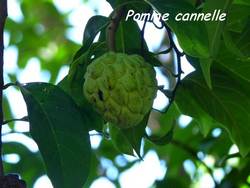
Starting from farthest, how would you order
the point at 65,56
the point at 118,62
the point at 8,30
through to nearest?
the point at 65,56 → the point at 8,30 → the point at 118,62

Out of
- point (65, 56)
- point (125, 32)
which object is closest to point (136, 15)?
point (125, 32)

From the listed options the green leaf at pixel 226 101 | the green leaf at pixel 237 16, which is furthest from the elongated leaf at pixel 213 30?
the green leaf at pixel 226 101

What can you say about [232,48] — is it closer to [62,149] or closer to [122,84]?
[122,84]

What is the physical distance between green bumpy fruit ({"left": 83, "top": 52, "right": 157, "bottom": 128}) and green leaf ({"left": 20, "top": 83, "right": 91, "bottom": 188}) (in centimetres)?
8

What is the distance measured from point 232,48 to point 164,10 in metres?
0.19

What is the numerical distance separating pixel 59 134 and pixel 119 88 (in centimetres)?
20

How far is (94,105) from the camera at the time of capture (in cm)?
177

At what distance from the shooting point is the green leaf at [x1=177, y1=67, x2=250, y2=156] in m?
1.93

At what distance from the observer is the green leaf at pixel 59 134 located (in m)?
1.73

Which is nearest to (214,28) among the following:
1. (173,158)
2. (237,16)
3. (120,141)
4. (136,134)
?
(237,16)

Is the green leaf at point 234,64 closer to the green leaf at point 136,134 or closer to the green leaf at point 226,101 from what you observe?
the green leaf at point 226,101

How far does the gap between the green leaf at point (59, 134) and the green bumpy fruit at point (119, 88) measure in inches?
3.0

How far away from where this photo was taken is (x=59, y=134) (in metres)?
1.79

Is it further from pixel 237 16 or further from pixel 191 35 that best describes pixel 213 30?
pixel 237 16
